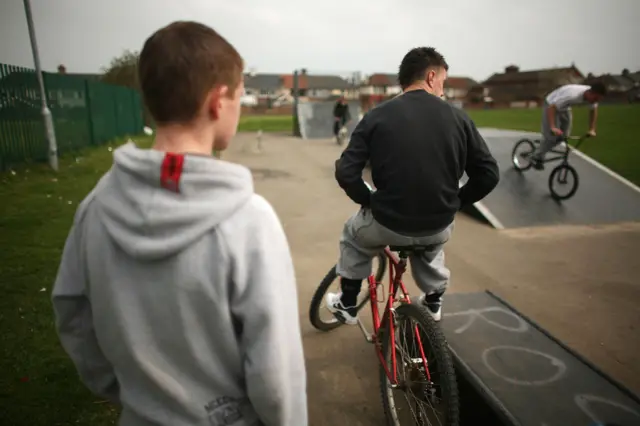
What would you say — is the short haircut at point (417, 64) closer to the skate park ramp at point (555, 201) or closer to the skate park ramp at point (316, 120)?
the skate park ramp at point (555, 201)

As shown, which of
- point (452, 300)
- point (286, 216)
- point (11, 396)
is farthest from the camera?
point (286, 216)

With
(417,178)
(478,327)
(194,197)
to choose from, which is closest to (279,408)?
(194,197)

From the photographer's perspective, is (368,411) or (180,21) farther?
(368,411)

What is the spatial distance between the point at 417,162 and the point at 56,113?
45.2 feet

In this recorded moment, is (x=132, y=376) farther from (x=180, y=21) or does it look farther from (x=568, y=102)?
(x=568, y=102)

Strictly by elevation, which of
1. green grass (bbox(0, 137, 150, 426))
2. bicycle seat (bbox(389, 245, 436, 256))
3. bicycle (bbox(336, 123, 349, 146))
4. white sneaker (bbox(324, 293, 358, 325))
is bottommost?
green grass (bbox(0, 137, 150, 426))

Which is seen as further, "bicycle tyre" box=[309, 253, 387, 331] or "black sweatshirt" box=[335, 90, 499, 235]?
"bicycle tyre" box=[309, 253, 387, 331]

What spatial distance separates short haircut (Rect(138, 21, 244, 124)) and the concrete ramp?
7.23ft

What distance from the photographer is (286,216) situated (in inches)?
292

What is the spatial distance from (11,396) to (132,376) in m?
2.37

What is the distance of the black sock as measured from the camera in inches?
120

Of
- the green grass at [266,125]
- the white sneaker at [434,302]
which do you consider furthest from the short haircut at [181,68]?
the green grass at [266,125]

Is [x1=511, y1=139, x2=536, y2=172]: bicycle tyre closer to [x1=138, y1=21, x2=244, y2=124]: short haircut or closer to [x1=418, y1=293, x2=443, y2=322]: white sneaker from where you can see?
[x1=418, y1=293, x2=443, y2=322]: white sneaker

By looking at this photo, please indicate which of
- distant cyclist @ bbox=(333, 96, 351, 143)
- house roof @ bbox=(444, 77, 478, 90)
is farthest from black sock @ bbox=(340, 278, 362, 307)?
house roof @ bbox=(444, 77, 478, 90)
